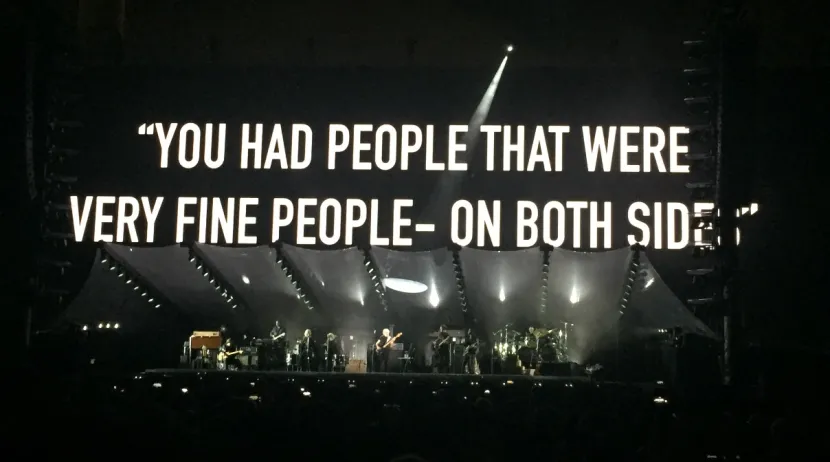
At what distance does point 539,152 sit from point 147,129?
7.99m

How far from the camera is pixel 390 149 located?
1777cm

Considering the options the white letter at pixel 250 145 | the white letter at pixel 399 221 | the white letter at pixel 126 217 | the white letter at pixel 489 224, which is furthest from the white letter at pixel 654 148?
the white letter at pixel 126 217

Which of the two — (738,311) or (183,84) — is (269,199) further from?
(738,311)

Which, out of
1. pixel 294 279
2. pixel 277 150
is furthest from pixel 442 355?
pixel 277 150

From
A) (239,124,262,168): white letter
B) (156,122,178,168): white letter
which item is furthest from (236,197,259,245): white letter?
(156,122,178,168): white letter

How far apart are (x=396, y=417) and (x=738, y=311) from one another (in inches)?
217

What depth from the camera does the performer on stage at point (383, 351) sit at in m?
15.9

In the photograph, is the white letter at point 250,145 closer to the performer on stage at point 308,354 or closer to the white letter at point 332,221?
the white letter at point 332,221

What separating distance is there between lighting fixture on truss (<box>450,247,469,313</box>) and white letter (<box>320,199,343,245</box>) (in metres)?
3.13

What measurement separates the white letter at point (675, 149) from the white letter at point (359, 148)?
→ 19.7ft

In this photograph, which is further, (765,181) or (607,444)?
(765,181)

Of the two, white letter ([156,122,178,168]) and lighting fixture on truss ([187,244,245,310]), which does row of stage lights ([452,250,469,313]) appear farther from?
white letter ([156,122,178,168])

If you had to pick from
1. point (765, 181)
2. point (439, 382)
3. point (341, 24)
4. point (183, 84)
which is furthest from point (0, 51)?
point (765, 181)

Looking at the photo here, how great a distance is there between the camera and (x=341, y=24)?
18.1 m
